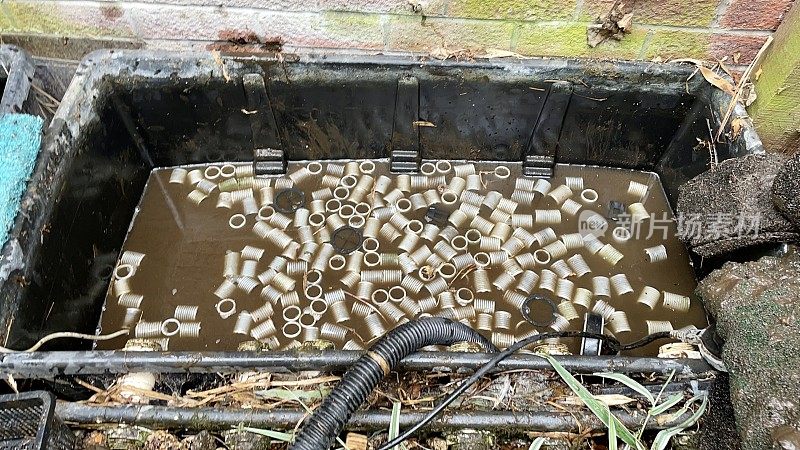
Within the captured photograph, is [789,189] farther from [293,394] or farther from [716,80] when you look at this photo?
[293,394]

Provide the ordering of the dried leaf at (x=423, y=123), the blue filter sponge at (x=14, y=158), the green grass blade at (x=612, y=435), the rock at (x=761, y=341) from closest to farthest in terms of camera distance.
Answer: the rock at (x=761, y=341), the green grass blade at (x=612, y=435), the blue filter sponge at (x=14, y=158), the dried leaf at (x=423, y=123)

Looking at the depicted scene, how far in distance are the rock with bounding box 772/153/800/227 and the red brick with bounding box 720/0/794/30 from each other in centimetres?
84

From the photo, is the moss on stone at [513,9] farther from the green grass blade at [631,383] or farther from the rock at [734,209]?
the green grass blade at [631,383]

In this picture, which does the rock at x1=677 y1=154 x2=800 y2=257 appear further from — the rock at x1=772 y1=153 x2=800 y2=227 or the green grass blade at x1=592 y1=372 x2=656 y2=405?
the green grass blade at x1=592 y1=372 x2=656 y2=405

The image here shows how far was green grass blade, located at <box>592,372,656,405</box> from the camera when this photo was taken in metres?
1.59

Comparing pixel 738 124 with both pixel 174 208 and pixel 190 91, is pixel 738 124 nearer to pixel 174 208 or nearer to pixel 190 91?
pixel 190 91

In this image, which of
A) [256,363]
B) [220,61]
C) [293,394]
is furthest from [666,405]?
[220,61]

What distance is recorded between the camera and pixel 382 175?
2.65m

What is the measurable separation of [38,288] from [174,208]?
2.48 ft

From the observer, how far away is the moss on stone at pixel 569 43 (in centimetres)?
238

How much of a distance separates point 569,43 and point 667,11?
1.25 ft

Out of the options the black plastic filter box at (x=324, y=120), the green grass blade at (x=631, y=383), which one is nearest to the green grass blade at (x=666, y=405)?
the green grass blade at (x=631, y=383)

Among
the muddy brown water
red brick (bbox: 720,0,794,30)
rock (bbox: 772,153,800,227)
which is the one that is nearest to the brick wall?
red brick (bbox: 720,0,794,30)

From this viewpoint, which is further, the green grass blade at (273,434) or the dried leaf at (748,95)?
the dried leaf at (748,95)
